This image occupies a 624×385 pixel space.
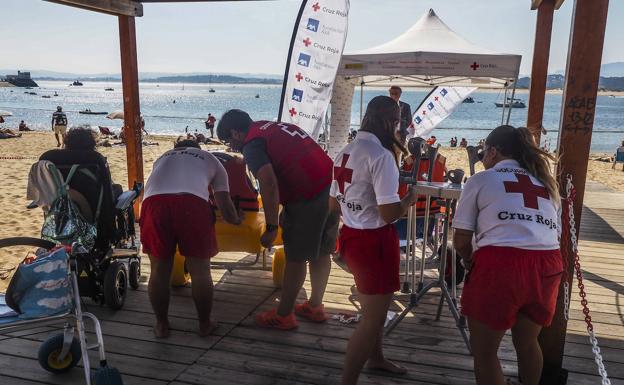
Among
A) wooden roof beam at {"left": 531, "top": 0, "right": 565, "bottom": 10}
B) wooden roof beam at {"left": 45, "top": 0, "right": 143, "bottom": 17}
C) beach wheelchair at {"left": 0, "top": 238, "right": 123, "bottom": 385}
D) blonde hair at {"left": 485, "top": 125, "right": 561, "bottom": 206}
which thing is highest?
wooden roof beam at {"left": 531, "top": 0, "right": 565, "bottom": 10}

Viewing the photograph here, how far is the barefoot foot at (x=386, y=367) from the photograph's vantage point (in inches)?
112

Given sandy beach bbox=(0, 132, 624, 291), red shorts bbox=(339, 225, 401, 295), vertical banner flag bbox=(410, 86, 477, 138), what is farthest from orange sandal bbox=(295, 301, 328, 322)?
vertical banner flag bbox=(410, 86, 477, 138)

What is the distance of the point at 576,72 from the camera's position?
8.13 feet

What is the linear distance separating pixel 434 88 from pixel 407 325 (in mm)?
6419

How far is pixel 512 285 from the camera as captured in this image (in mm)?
1924

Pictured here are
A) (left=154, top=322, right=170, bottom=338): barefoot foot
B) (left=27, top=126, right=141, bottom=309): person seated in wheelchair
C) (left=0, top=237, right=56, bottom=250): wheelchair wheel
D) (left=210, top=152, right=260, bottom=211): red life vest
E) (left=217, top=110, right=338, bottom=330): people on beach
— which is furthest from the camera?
(left=210, top=152, right=260, bottom=211): red life vest

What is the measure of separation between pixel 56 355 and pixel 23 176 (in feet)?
31.3

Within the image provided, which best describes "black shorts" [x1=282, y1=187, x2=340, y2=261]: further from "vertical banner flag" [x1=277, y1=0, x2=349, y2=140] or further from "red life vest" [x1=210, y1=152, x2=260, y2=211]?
"vertical banner flag" [x1=277, y1=0, x2=349, y2=140]

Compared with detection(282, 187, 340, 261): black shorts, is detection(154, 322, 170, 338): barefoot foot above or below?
below

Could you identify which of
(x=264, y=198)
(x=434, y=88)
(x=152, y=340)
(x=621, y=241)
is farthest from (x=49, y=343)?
(x=434, y=88)

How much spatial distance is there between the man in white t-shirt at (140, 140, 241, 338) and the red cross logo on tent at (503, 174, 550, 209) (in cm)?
186

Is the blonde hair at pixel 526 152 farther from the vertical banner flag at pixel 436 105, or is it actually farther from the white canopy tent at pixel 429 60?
the vertical banner flag at pixel 436 105

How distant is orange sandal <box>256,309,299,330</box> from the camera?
3.41 metres

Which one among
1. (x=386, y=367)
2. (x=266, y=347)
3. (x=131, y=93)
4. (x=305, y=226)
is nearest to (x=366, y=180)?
(x=305, y=226)
